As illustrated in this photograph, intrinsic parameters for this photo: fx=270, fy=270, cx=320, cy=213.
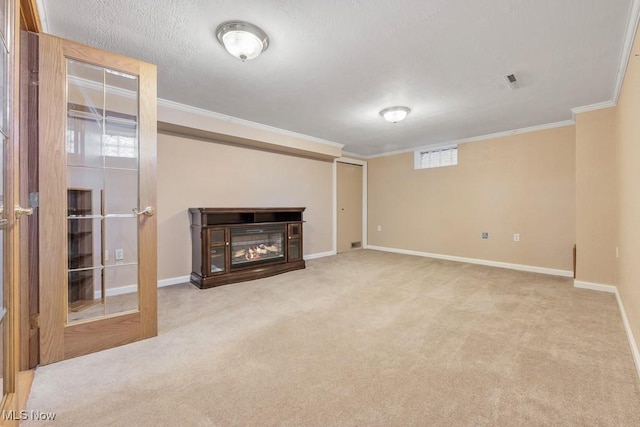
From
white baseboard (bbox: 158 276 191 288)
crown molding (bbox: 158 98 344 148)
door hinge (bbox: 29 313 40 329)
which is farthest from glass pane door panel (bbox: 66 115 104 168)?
white baseboard (bbox: 158 276 191 288)

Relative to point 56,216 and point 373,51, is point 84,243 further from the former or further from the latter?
point 373,51

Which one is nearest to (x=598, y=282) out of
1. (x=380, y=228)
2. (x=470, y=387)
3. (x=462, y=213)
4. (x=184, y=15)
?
(x=462, y=213)

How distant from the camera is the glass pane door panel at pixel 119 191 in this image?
2232 millimetres

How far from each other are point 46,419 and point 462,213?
5456 millimetres

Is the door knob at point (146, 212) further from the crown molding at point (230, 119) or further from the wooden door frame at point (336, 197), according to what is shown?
the wooden door frame at point (336, 197)

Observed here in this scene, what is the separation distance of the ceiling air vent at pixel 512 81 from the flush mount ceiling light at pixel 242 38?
2.26 meters

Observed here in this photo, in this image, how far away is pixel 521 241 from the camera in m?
4.31

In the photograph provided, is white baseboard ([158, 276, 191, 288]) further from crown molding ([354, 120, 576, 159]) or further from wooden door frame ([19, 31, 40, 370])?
crown molding ([354, 120, 576, 159])

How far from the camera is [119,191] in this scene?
2285mm

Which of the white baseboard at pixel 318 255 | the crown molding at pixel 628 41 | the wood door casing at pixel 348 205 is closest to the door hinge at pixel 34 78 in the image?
the crown molding at pixel 628 41

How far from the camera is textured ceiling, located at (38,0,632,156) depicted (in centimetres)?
173

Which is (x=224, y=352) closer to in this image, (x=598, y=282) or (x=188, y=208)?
(x=188, y=208)

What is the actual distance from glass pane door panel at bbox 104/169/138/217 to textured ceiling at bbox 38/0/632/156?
1024mm

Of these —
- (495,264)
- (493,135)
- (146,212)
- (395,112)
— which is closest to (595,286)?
(495,264)
